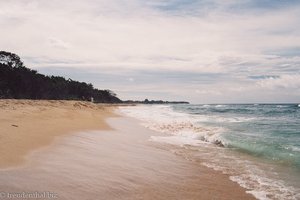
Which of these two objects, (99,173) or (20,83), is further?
(20,83)

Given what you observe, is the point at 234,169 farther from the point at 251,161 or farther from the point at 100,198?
the point at 100,198

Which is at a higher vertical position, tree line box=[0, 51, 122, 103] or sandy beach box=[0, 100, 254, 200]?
tree line box=[0, 51, 122, 103]

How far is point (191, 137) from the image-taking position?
15.9 m

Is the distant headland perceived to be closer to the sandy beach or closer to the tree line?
the tree line

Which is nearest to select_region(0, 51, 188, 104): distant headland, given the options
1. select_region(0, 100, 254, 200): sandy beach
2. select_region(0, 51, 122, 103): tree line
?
select_region(0, 51, 122, 103): tree line

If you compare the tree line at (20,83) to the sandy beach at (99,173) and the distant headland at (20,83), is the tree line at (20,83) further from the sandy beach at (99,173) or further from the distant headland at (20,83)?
the sandy beach at (99,173)

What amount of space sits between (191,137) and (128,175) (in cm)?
918

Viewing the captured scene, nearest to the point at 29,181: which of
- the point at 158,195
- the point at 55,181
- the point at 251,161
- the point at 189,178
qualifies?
the point at 55,181

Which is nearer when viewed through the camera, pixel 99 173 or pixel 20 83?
pixel 99 173

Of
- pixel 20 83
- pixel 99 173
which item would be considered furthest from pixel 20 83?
pixel 99 173

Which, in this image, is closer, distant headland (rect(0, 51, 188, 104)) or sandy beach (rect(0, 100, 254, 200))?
sandy beach (rect(0, 100, 254, 200))

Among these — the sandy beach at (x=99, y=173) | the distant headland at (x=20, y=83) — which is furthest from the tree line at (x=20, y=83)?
the sandy beach at (x=99, y=173)

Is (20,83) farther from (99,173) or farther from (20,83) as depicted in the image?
(99,173)

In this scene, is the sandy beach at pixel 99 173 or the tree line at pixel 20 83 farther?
the tree line at pixel 20 83
